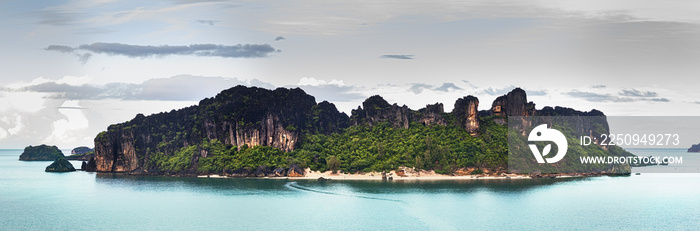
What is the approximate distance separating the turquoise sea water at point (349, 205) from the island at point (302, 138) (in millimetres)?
11547

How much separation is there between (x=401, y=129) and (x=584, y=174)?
1385 inches

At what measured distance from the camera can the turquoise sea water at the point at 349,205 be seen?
6394 cm

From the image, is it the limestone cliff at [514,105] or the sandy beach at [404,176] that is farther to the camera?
the limestone cliff at [514,105]

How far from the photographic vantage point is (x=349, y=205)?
251 ft

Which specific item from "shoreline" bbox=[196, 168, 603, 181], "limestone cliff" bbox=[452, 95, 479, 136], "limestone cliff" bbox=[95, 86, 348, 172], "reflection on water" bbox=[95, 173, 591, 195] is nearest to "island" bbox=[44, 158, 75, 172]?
"limestone cliff" bbox=[95, 86, 348, 172]

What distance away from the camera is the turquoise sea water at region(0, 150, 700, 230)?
2517 inches

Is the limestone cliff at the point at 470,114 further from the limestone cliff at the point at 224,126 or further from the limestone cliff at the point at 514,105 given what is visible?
the limestone cliff at the point at 224,126

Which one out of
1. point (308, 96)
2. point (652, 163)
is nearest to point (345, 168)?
point (308, 96)

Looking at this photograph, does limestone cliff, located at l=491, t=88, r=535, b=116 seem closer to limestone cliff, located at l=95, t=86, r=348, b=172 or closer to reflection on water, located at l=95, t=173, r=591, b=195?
reflection on water, located at l=95, t=173, r=591, b=195

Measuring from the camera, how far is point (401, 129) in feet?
446

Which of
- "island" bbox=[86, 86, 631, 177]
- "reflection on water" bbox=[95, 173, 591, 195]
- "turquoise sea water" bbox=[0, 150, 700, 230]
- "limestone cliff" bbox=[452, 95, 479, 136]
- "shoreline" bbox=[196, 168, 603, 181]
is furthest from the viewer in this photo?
"limestone cliff" bbox=[452, 95, 479, 136]

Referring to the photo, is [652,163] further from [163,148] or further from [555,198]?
[163,148]

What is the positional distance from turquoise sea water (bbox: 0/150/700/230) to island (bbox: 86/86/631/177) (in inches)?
455

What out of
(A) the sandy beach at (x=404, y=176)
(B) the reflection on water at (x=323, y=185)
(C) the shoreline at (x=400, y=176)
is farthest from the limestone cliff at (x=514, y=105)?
(B) the reflection on water at (x=323, y=185)
